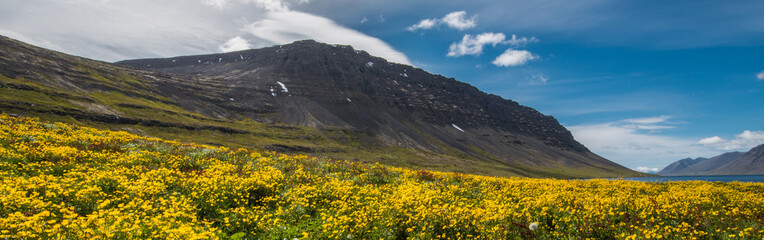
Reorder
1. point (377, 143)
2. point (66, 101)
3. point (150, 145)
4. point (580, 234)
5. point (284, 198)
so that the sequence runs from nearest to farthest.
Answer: point (580, 234) < point (284, 198) < point (150, 145) < point (66, 101) < point (377, 143)

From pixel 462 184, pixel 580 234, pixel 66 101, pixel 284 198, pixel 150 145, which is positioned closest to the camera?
pixel 580 234

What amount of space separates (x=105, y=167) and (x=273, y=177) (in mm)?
6510

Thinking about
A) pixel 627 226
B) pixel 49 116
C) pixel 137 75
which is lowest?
pixel 49 116

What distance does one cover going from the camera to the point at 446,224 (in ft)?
30.6

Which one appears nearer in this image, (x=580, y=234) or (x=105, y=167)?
(x=580, y=234)

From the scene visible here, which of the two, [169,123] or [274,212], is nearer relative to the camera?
[274,212]

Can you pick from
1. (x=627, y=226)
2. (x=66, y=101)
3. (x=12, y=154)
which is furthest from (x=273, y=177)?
(x=66, y=101)

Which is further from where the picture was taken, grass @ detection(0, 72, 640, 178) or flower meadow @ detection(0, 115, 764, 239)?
grass @ detection(0, 72, 640, 178)

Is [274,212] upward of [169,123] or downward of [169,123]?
upward

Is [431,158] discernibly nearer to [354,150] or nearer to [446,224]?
[354,150]

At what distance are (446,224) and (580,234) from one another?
3.52 meters

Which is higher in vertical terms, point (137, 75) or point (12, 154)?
point (137, 75)

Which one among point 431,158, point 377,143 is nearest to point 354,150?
point 377,143

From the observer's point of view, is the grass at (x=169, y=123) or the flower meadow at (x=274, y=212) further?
the grass at (x=169, y=123)
